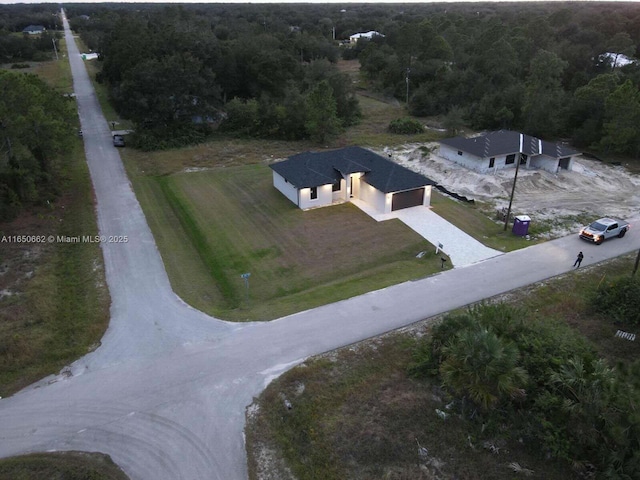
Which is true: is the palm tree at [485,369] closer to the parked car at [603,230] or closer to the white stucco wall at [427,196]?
the parked car at [603,230]

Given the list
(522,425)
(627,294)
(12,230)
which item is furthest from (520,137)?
(12,230)

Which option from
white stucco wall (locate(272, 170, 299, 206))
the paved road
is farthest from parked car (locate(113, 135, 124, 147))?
the paved road

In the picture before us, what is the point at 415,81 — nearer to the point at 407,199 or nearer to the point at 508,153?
the point at 508,153

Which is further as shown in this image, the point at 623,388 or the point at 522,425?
the point at 522,425

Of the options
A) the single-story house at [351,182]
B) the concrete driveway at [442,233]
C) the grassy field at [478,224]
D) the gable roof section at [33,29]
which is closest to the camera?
the concrete driveway at [442,233]

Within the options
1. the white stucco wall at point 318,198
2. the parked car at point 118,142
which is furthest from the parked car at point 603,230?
the parked car at point 118,142

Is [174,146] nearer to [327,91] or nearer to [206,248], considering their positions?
[327,91]
